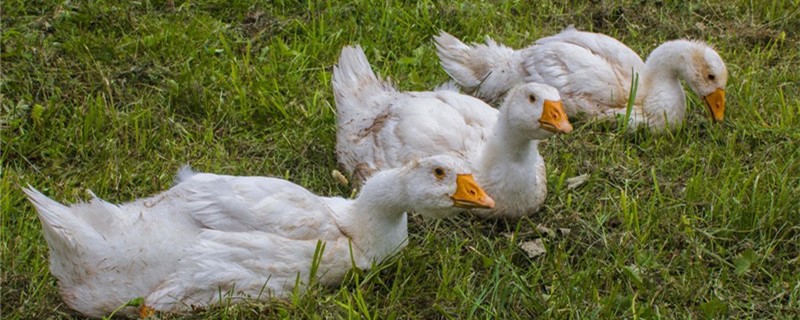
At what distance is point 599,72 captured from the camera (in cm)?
602

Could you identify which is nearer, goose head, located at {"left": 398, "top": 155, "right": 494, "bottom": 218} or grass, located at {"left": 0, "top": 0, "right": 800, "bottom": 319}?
goose head, located at {"left": 398, "top": 155, "right": 494, "bottom": 218}

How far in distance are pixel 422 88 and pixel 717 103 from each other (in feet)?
5.25

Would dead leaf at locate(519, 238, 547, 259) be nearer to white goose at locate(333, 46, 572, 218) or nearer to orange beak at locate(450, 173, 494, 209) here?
white goose at locate(333, 46, 572, 218)

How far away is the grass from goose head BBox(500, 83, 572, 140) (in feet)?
1.47

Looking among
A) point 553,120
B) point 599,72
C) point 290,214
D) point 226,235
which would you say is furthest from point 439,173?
point 599,72

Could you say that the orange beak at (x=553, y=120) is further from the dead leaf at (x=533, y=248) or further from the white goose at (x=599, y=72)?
the white goose at (x=599, y=72)

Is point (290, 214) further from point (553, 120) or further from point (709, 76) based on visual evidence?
point (709, 76)

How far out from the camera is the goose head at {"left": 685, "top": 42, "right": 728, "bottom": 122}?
5.80m

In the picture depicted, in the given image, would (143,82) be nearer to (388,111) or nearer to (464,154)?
(388,111)

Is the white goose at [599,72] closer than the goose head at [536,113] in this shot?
No


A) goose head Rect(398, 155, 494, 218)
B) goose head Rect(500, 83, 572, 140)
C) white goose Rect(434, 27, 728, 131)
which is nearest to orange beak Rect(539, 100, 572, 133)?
goose head Rect(500, 83, 572, 140)

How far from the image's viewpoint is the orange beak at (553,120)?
4902mm

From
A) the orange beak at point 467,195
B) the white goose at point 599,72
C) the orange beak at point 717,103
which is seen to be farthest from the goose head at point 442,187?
the orange beak at point 717,103

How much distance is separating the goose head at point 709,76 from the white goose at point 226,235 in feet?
6.35
